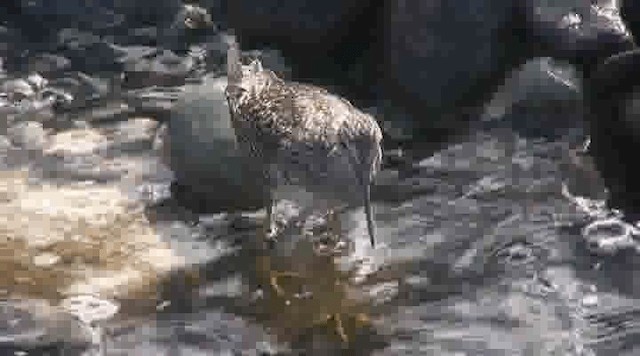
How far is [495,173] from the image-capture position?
741 centimetres

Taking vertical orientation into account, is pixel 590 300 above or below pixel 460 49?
below

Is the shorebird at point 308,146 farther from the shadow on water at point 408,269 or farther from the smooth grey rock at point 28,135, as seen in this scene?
the smooth grey rock at point 28,135

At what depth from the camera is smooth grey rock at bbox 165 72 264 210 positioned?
7.30 m

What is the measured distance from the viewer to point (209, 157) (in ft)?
24.2

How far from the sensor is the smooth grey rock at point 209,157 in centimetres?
730

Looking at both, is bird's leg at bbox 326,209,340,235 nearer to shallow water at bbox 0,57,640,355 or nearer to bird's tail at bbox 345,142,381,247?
shallow water at bbox 0,57,640,355

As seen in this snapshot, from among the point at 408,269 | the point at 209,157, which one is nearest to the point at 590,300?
the point at 408,269

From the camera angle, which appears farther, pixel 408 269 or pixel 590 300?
pixel 408 269

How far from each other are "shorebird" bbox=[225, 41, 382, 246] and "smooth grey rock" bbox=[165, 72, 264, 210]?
23 cm

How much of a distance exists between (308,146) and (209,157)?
47.6 inches

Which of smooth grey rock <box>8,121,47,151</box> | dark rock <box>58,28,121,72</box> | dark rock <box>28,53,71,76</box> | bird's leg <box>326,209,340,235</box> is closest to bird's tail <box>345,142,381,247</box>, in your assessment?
bird's leg <box>326,209,340,235</box>

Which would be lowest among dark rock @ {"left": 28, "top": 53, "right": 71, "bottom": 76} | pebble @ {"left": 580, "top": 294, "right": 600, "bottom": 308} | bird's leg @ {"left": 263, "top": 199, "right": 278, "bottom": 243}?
pebble @ {"left": 580, "top": 294, "right": 600, "bottom": 308}

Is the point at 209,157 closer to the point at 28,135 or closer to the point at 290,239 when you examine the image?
the point at 290,239

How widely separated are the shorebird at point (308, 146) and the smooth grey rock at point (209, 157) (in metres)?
0.23
